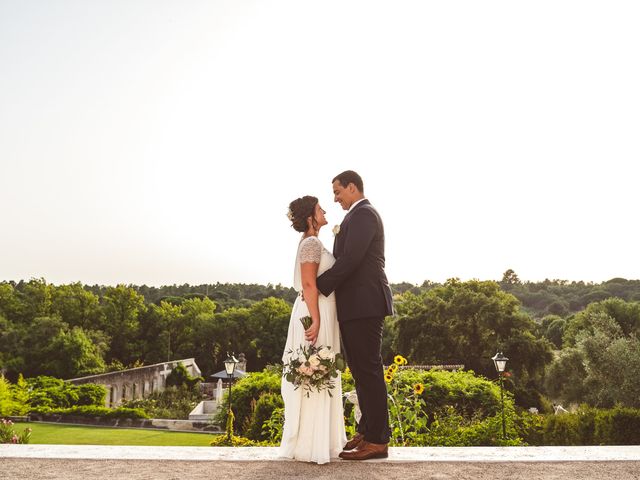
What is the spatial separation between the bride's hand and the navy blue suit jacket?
0.17 metres

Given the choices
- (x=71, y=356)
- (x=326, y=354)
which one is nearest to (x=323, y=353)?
(x=326, y=354)

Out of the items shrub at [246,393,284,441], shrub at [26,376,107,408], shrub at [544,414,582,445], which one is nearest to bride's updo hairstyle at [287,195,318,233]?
shrub at [246,393,284,441]

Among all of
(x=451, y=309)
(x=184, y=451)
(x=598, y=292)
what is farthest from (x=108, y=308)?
(x=184, y=451)

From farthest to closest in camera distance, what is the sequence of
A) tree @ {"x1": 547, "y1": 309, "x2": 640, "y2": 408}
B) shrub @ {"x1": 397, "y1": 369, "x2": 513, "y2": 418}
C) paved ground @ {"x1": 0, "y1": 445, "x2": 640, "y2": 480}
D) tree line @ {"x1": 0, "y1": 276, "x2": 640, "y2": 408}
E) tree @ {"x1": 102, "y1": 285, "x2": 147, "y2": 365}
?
tree @ {"x1": 102, "y1": 285, "x2": 147, "y2": 365} < tree line @ {"x1": 0, "y1": 276, "x2": 640, "y2": 408} < tree @ {"x1": 547, "y1": 309, "x2": 640, "y2": 408} < shrub @ {"x1": 397, "y1": 369, "x2": 513, "y2": 418} < paved ground @ {"x1": 0, "y1": 445, "x2": 640, "y2": 480}

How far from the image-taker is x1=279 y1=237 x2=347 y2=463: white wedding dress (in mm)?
3902

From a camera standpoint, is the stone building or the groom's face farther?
the stone building

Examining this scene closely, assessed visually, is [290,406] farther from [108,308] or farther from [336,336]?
[108,308]

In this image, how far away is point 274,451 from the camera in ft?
13.5

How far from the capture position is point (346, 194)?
13.8ft

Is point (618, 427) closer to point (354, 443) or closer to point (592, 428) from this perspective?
point (592, 428)

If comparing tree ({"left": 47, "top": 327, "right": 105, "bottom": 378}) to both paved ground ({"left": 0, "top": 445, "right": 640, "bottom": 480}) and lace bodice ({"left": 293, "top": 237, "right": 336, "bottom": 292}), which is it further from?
lace bodice ({"left": 293, "top": 237, "right": 336, "bottom": 292})

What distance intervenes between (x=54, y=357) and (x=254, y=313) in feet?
60.5

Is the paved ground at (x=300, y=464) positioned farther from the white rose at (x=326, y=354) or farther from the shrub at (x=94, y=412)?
the shrub at (x=94, y=412)

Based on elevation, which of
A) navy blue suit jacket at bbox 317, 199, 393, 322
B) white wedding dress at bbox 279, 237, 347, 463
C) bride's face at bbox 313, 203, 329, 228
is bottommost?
white wedding dress at bbox 279, 237, 347, 463
